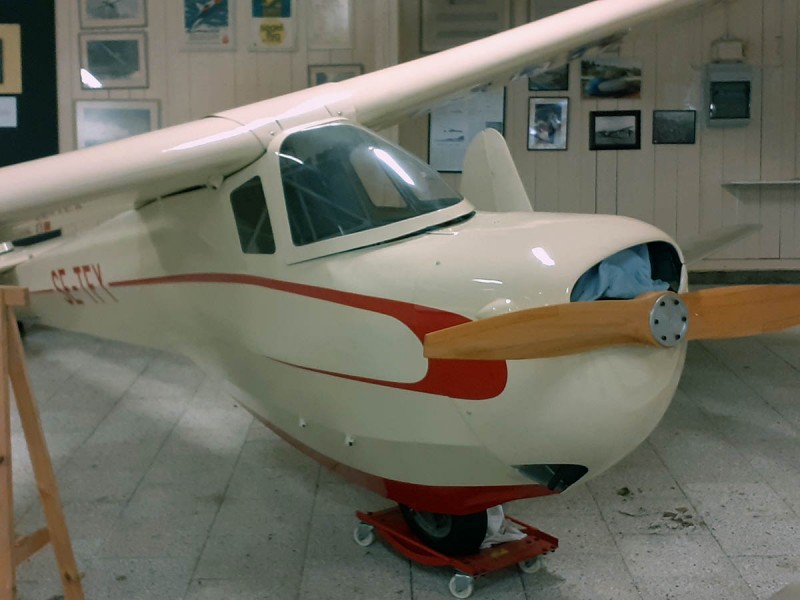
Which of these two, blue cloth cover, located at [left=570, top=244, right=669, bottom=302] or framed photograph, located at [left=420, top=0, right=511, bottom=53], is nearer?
blue cloth cover, located at [left=570, top=244, right=669, bottom=302]

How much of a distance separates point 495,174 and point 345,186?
5.21ft

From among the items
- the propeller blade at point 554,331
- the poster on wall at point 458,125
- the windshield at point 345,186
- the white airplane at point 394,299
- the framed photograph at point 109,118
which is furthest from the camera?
the poster on wall at point 458,125

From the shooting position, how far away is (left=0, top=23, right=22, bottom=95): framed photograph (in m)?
6.82

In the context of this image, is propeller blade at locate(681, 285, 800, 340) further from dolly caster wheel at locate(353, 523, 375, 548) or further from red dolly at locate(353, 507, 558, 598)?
dolly caster wheel at locate(353, 523, 375, 548)

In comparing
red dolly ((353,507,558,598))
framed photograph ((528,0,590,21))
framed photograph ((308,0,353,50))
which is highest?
framed photograph ((528,0,590,21))

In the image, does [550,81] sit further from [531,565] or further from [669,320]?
[669,320]

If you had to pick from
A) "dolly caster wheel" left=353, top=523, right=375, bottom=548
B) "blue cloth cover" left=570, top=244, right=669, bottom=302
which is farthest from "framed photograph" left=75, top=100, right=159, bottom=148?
"blue cloth cover" left=570, top=244, right=669, bottom=302

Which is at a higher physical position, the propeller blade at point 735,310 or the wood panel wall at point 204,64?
the wood panel wall at point 204,64

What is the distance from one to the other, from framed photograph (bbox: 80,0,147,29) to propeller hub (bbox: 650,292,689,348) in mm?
5844

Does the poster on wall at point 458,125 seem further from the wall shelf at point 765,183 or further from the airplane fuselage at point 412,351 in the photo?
the airplane fuselage at point 412,351

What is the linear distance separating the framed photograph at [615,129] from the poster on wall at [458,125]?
0.82 m

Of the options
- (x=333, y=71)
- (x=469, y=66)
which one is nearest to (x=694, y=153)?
(x=333, y=71)

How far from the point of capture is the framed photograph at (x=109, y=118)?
7074mm

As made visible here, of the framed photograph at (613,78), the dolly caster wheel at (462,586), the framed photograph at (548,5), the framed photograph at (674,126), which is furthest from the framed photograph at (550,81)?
the dolly caster wheel at (462,586)
